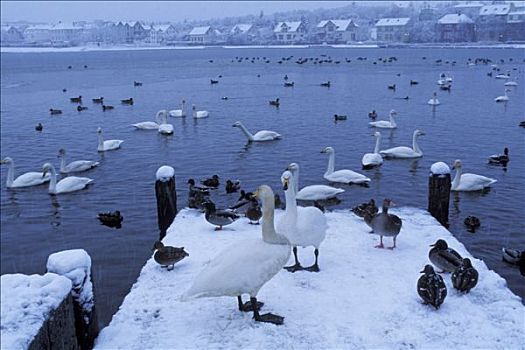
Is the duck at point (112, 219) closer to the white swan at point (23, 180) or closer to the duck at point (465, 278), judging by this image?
the white swan at point (23, 180)

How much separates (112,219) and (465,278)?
834 cm

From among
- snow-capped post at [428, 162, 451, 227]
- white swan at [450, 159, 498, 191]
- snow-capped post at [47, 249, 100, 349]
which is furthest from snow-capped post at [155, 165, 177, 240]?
white swan at [450, 159, 498, 191]

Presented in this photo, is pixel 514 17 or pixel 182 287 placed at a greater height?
pixel 514 17

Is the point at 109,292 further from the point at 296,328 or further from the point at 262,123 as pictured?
the point at 262,123

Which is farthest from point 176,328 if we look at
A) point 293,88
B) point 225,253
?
point 293,88

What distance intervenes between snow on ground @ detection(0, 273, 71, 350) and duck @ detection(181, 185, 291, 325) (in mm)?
1448

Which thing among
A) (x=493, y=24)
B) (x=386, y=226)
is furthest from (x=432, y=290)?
(x=493, y=24)

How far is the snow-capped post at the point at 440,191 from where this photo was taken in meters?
11.0

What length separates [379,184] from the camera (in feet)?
51.8

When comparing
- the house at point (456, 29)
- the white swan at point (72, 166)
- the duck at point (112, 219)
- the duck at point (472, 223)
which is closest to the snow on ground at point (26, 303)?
the duck at point (112, 219)

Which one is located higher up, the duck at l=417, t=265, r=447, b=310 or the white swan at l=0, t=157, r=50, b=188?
the duck at l=417, t=265, r=447, b=310

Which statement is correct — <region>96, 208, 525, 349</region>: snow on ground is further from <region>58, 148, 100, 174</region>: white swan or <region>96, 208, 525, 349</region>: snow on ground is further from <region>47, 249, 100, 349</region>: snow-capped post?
<region>58, 148, 100, 174</region>: white swan

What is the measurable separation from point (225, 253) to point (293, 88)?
37642 millimetres

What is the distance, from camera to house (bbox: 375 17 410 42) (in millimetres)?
182500
